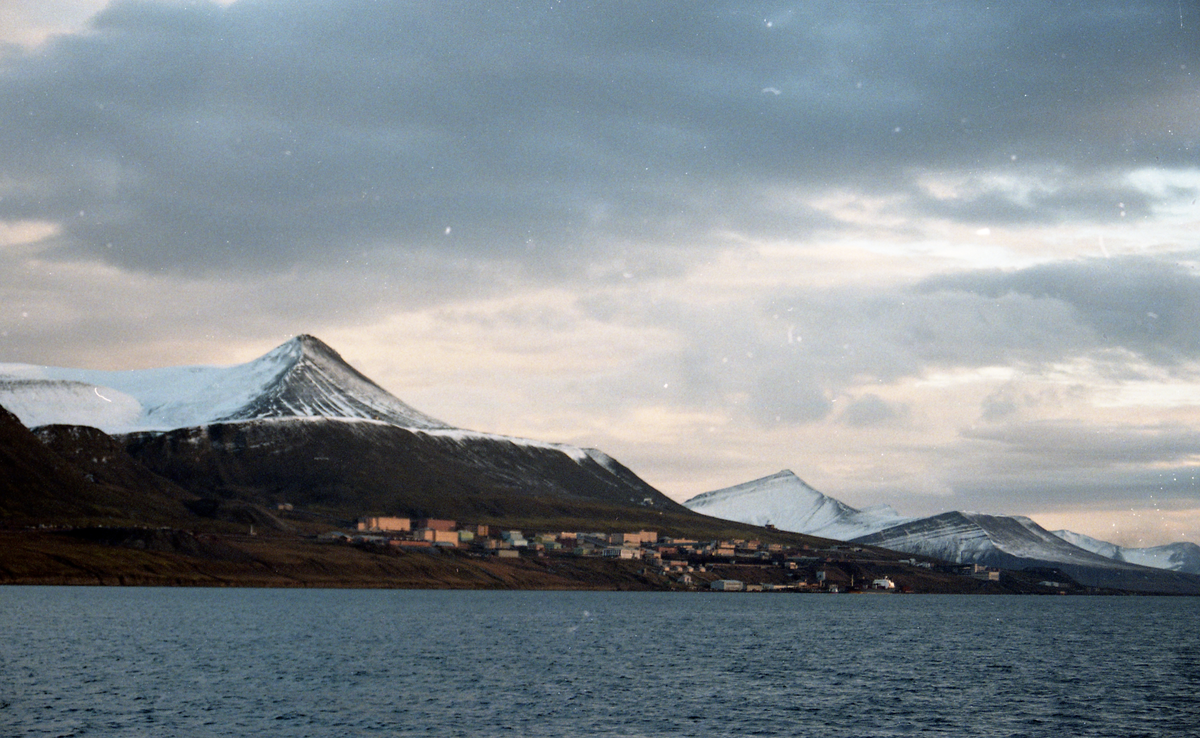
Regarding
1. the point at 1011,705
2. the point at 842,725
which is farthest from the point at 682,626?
the point at 842,725

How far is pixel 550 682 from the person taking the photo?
4129 inches

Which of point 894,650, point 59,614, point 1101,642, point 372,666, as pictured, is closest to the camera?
point 372,666

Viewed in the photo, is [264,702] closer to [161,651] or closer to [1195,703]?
[161,651]

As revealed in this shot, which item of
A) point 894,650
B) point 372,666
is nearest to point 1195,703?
point 894,650

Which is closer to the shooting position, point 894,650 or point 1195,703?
point 1195,703

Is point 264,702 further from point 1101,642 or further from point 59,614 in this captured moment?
point 1101,642

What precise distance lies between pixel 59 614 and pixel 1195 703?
137291mm

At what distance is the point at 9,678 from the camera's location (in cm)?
9425

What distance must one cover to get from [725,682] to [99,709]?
169 feet

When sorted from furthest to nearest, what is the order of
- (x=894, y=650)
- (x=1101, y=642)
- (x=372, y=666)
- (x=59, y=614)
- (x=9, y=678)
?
1. (x=1101, y=642)
2. (x=59, y=614)
3. (x=894, y=650)
4. (x=372, y=666)
5. (x=9, y=678)

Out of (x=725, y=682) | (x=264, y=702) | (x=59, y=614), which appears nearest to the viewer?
(x=264, y=702)

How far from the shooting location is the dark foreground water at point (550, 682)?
3164 inches

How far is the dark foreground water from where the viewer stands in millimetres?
80375

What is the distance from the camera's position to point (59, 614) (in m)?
166
